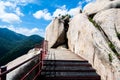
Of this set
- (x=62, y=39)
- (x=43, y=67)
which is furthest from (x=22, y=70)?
(x=62, y=39)

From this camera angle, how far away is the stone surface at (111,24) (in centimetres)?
1045

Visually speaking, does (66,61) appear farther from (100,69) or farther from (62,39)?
(62,39)

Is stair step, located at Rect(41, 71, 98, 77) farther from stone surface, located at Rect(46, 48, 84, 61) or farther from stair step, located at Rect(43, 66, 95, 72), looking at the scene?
stone surface, located at Rect(46, 48, 84, 61)

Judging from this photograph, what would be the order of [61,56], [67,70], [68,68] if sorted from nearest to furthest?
[67,70], [68,68], [61,56]

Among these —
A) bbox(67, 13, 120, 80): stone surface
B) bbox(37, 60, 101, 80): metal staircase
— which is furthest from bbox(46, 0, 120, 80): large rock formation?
bbox(37, 60, 101, 80): metal staircase

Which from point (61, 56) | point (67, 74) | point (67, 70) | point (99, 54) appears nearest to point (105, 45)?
point (99, 54)

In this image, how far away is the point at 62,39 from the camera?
69.0ft

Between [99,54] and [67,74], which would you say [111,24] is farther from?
[67,74]

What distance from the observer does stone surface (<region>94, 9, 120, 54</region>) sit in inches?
411

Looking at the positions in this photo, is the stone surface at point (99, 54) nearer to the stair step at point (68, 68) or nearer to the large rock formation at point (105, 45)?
the large rock formation at point (105, 45)

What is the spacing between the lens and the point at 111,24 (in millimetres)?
11852

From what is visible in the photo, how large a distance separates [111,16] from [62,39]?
9.15m

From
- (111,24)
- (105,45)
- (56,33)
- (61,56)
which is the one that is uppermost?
(56,33)

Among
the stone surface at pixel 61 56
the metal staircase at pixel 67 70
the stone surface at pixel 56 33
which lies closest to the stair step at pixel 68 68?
the metal staircase at pixel 67 70
